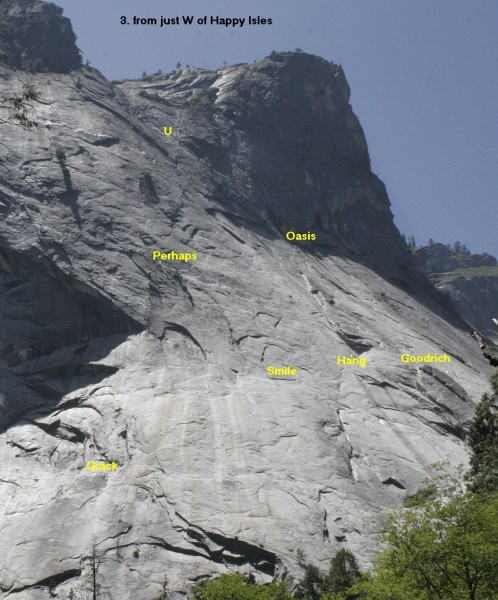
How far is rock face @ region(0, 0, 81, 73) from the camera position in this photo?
94.9m

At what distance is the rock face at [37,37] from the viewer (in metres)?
94.9

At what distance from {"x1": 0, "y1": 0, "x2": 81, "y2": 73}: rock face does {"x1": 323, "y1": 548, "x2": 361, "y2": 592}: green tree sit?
6905 cm

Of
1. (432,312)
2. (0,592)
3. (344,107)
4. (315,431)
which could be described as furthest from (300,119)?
(0,592)

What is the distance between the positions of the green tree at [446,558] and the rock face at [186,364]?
19712mm

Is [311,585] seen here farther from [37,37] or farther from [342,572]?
[37,37]

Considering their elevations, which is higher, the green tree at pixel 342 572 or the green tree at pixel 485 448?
the green tree at pixel 485 448

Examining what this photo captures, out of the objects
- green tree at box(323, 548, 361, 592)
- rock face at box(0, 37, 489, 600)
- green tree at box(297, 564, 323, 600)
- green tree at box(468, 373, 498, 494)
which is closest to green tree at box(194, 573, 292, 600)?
green tree at box(323, 548, 361, 592)

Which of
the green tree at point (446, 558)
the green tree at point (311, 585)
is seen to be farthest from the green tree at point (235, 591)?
the green tree at point (446, 558)

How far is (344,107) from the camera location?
116 m

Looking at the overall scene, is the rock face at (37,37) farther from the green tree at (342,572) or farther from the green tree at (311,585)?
the green tree at (311,585)

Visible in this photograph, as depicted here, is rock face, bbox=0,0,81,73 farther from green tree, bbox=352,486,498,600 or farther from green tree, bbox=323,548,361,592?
green tree, bbox=352,486,498,600

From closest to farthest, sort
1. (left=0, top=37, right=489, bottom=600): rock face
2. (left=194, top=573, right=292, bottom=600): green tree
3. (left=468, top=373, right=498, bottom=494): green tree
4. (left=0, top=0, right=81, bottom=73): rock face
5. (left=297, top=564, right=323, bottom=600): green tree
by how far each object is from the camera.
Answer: (left=468, top=373, right=498, bottom=494): green tree
(left=194, top=573, right=292, bottom=600): green tree
(left=297, top=564, right=323, bottom=600): green tree
(left=0, top=37, right=489, bottom=600): rock face
(left=0, top=0, right=81, bottom=73): rock face

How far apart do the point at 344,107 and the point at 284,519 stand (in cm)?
8123

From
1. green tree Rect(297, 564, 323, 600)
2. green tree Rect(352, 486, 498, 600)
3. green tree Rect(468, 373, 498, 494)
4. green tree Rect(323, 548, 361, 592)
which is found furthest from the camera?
green tree Rect(297, 564, 323, 600)
